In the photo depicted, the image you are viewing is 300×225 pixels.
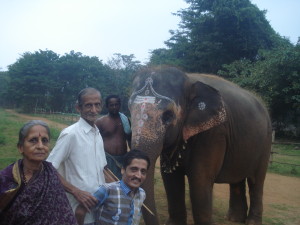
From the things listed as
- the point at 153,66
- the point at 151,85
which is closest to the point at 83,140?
the point at 151,85

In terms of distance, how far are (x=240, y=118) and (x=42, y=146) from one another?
3438 mm

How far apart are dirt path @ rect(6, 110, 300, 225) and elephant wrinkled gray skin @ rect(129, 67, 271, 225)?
166cm

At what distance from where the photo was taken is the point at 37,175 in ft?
6.97

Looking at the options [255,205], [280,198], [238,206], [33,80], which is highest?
[33,80]

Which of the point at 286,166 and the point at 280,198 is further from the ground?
the point at 286,166

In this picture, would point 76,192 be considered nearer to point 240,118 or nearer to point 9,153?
point 240,118

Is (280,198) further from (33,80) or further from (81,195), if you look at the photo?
(33,80)

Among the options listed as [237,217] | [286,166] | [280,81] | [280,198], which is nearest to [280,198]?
[280,198]

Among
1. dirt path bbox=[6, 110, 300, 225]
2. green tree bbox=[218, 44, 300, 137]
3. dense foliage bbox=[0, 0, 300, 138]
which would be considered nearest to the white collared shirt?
dirt path bbox=[6, 110, 300, 225]

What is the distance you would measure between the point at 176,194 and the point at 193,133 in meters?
1.28

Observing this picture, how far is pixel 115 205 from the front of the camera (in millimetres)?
2676

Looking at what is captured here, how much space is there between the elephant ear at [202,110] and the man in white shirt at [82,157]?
159cm

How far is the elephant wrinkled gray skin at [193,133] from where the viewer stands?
3.79 m

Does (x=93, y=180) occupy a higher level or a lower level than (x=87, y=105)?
lower
